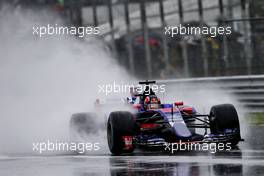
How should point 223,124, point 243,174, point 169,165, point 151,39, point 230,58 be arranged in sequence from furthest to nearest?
1. point 151,39
2. point 230,58
3. point 223,124
4. point 169,165
5. point 243,174

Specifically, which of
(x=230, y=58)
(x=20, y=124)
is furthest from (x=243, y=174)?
(x=230, y=58)

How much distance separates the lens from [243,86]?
2141cm

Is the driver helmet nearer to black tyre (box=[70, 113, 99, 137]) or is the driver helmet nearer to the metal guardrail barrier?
black tyre (box=[70, 113, 99, 137])

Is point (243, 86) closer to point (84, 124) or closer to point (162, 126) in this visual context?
point (84, 124)

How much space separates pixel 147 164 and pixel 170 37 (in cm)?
1315

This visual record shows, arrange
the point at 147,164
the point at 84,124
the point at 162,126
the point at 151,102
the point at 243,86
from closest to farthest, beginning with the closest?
the point at 147,164
the point at 162,126
the point at 151,102
the point at 84,124
the point at 243,86

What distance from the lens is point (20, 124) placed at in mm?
20875

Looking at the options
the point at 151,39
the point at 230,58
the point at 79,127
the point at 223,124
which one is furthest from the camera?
the point at 151,39

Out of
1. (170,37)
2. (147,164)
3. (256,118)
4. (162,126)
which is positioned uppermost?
(170,37)

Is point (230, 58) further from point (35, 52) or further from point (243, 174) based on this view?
point (243, 174)

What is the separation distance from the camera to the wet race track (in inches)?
503

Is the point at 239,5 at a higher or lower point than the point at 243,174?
higher

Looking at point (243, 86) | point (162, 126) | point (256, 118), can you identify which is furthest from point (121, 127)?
point (256, 118)

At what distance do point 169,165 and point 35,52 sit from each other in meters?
12.1
